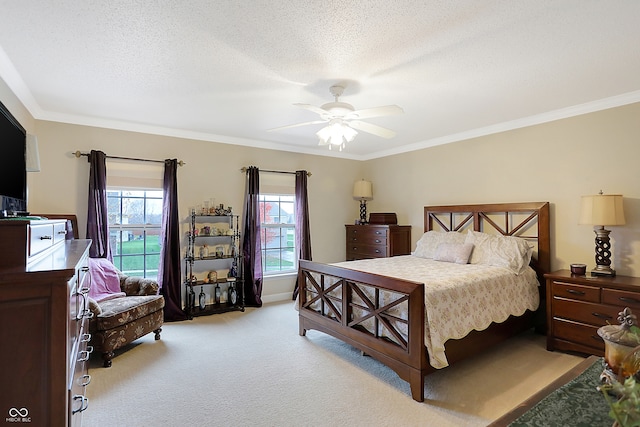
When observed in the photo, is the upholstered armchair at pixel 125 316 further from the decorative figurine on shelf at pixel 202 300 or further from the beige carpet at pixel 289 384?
the decorative figurine on shelf at pixel 202 300

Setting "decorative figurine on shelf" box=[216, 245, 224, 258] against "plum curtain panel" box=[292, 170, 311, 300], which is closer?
"decorative figurine on shelf" box=[216, 245, 224, 258]

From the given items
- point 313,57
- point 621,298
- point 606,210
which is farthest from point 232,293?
point 606,210

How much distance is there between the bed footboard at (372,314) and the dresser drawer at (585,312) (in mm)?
1776

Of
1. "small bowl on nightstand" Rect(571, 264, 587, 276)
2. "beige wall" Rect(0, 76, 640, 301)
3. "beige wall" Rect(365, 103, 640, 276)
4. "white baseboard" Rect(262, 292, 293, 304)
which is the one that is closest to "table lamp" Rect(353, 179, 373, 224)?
"beige wall" Rect(0, 76, 640, 301)

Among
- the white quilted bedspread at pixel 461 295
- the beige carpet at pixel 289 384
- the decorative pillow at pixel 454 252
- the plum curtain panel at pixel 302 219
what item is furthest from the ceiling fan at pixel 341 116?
the plum curtain panel at pixel 302 219

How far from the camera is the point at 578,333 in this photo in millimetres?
3162

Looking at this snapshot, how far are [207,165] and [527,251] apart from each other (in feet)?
13.9

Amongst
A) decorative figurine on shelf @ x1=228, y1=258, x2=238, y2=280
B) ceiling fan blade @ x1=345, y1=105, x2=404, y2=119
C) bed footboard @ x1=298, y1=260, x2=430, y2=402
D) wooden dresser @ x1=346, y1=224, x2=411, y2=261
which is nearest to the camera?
bed footboard @ x1=298, y1=260, x2=430, y2=402

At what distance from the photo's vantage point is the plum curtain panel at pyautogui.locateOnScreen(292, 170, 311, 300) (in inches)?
→ 211

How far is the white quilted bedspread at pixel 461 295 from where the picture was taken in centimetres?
255

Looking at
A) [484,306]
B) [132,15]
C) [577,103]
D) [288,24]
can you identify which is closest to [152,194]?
[132,15]

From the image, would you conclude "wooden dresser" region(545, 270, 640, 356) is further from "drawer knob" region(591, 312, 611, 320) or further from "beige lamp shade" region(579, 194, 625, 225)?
"beige lamp shade" region(579, 194, 625, 225)

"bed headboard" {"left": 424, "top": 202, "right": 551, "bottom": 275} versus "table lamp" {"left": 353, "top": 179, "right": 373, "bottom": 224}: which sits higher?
"table lamp" {"left": 353, "top": 179, "right": 373, "bottom": 224}

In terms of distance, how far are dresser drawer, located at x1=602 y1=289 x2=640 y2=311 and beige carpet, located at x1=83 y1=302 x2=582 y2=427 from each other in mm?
672
